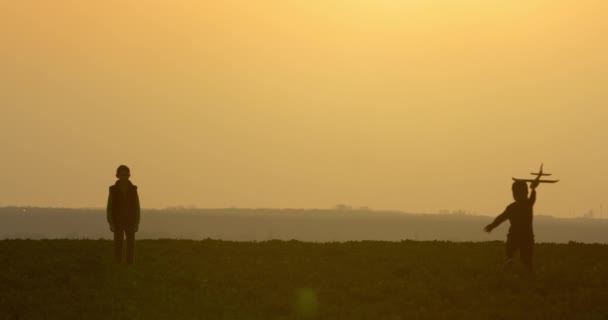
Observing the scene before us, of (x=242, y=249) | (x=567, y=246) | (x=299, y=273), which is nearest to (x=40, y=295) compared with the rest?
(x=299, y=273)

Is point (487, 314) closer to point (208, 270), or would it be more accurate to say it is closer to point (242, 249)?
point (208, 270)

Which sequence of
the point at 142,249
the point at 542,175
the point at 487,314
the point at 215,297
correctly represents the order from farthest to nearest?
the point at 142,249
the point at 542,175
the point at 215,297
the point at 487,314

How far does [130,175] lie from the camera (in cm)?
3328

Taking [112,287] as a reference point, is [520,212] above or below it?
above

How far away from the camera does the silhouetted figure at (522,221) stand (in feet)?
105

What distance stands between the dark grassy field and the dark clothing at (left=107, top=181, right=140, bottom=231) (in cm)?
→ 135

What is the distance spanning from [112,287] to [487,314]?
997cm

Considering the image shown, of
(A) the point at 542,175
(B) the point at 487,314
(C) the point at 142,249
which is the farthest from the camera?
(C) the point at 142,249

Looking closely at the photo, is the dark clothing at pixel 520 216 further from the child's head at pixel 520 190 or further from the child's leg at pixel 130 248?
the child's leg at pixel 130 248

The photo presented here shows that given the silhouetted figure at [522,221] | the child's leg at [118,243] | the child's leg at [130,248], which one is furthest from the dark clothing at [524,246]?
the child's leg at [118,243]

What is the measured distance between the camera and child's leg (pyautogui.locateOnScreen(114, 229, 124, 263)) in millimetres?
33531

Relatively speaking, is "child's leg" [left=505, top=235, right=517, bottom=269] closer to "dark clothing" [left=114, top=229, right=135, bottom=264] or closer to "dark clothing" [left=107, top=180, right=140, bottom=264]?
"dark clothing" [left=107, top=180, right=140, bottom=264]

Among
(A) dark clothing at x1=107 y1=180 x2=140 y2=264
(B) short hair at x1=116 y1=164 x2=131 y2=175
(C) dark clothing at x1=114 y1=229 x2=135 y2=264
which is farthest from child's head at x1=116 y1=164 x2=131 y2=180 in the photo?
(C) dark clothing at x1=114 y1=229 x2=135 y2=264

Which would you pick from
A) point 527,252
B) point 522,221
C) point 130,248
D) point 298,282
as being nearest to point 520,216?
point 522,221
